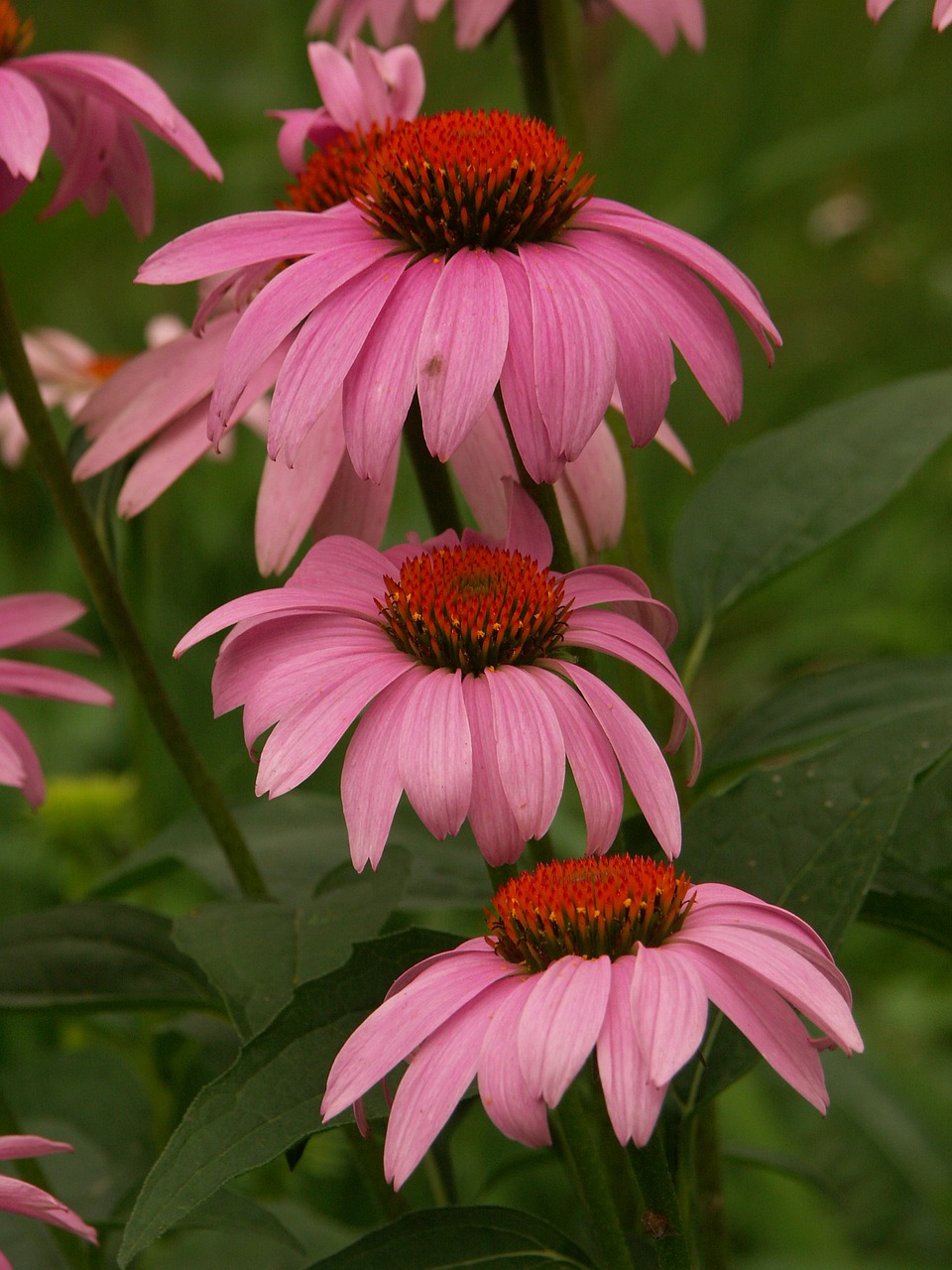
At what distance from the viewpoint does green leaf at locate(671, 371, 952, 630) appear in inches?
25.0

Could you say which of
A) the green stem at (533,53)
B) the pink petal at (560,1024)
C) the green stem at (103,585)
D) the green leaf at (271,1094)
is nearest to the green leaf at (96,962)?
the green stem at (103,585)

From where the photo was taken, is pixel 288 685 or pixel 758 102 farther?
pixel 758 102

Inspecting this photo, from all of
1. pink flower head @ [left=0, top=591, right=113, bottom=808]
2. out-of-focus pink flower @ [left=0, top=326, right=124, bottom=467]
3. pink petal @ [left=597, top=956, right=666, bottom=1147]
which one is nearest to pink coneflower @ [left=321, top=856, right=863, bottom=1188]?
pink petal @ [left=597, top=956, right=666, bottom=1147]

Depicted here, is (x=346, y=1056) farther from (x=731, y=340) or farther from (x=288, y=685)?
(x=731, y=340)

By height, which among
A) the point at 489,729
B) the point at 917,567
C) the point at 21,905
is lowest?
the point at 917,567

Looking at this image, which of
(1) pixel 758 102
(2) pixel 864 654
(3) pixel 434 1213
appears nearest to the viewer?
(3) pixel 434 1213

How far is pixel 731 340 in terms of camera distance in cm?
43

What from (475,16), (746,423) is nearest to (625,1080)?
(475,16)

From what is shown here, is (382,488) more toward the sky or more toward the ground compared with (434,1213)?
more toward the sky

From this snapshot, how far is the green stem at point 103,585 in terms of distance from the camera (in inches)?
21.3

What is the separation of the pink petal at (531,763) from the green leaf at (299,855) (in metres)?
0.19

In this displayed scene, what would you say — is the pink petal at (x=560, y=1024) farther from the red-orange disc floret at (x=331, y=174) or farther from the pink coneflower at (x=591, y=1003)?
the red-orange disc floret at (x=331, y=174)

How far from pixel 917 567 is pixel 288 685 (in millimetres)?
1385

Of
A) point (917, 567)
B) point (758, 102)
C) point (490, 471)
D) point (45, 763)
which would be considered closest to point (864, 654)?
point (917, 567)
